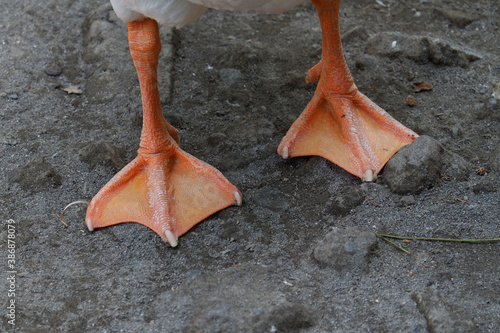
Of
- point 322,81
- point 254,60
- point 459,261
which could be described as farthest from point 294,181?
point 254,60

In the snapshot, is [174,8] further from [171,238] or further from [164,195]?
[171,238]

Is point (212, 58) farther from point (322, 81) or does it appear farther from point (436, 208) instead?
point (436, 208)

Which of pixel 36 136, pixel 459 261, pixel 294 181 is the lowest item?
pixel 36 136

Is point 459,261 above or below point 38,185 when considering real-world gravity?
above

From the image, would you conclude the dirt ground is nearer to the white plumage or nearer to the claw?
the claw

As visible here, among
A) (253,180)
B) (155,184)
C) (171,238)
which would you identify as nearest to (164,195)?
(155,184)

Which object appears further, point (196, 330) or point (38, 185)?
point (38, 185)

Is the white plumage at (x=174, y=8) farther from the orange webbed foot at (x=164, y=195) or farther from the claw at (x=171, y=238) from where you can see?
the claw at (x=171, y=238)
